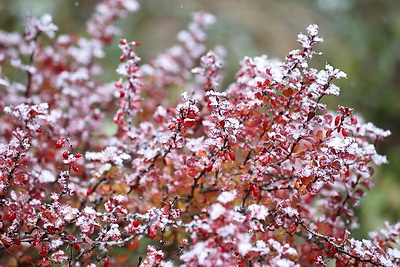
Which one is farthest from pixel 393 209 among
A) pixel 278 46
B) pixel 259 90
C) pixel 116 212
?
pixel 116 212

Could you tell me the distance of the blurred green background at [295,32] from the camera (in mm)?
5113

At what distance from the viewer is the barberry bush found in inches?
64.9

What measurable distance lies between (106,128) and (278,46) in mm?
2551

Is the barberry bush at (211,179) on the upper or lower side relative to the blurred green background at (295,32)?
lower

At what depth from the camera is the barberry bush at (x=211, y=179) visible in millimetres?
1648

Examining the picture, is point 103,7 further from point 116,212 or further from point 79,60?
point 116,212

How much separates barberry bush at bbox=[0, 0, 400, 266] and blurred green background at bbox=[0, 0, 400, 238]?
2727 millimetres

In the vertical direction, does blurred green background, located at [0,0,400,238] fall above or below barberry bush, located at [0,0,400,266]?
above

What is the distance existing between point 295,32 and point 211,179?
14.0ft

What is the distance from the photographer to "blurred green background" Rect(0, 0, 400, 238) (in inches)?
201

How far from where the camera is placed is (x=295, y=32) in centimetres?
576

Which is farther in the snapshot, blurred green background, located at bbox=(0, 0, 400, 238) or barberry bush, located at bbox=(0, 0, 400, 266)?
blurred green background, located at bbox=(0, 0, 400, 238)

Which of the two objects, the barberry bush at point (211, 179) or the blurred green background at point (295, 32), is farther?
the blurred green background at point (295, 32)

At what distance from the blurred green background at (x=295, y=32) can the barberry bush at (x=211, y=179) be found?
2727 millimetres
